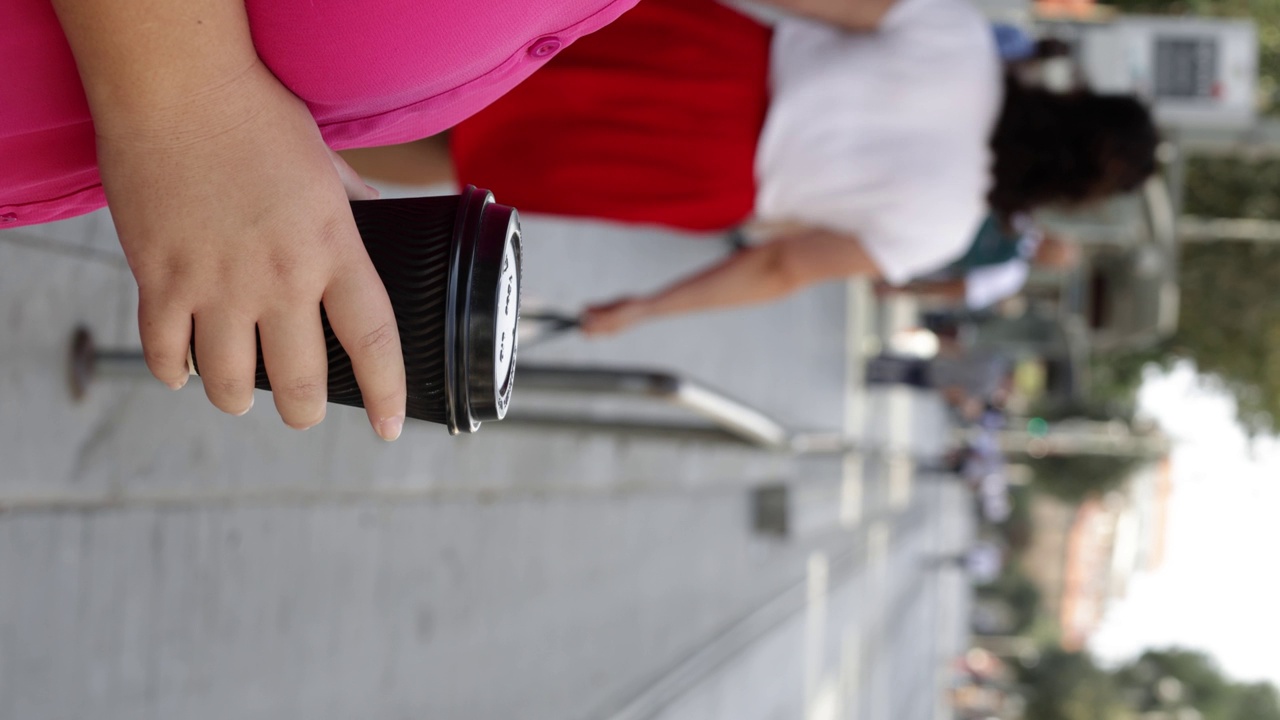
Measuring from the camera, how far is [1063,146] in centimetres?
259

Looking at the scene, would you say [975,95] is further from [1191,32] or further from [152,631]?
[1191,32]

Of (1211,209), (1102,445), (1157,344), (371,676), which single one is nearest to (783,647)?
(371,676)

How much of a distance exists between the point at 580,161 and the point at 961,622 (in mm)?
25323

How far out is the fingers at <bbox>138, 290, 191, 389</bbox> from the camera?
83 cm

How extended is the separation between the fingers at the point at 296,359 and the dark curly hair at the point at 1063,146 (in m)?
2.05

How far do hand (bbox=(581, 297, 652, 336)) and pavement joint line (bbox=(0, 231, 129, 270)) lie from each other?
3.56 ft

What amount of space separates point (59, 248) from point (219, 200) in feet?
5.47

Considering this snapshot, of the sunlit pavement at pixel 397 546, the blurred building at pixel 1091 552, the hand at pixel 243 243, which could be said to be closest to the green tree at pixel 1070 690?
the blurred building at pixel 1091 552

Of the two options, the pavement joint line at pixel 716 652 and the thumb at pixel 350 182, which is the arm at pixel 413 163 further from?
the pavement joint line at pixel 716 652

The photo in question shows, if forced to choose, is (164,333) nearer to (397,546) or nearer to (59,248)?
(59,248)

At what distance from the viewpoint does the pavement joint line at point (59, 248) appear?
210 centimetres

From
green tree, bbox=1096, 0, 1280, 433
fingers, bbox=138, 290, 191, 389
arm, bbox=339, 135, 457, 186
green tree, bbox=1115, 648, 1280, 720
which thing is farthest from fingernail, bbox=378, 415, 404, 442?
green tree, bbox=1115, 648, 1280, 720

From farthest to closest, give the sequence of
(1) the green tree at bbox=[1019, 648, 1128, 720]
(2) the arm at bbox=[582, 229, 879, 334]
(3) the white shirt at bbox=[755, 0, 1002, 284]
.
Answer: (1) the green tree at bbox=[1019, 648, 1128, 720]
(2) the arm at bbox=[582, 229, 879, 334]
(3) the white shirt at bbox=[755, 0, 1002, 284]

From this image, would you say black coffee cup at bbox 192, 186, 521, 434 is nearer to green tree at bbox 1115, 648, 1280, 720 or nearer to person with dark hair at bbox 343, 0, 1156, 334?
person with dark hair at bbox 343, 0, 1156, 334
